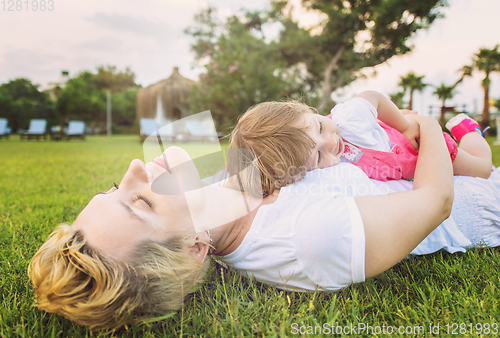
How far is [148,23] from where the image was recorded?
10.6 meters

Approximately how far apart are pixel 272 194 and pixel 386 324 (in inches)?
28.8

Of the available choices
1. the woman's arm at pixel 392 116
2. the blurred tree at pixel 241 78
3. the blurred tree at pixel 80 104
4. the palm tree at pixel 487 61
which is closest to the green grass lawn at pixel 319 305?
the woman's arm at pixel 392 116

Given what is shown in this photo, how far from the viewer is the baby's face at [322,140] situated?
1.63 meters

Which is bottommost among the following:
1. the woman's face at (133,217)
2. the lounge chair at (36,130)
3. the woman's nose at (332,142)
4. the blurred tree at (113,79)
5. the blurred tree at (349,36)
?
the woman's face at (133,217)

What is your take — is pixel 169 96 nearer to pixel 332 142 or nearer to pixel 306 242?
pixel 332 142

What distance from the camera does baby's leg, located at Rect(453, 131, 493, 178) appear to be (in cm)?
192

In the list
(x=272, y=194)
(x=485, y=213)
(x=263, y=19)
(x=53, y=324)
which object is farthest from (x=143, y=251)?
(x=263, y=19)

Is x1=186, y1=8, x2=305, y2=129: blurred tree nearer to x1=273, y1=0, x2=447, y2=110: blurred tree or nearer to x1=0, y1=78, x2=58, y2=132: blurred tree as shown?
x1=273, y1=0, x2=447, y2=110: blurred tree

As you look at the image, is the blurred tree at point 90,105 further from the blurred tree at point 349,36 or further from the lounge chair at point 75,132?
the blurred tree at point 349,36

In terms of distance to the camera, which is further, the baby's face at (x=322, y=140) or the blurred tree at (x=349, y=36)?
the blurred tree at (x=349, y=36)

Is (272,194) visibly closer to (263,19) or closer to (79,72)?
(263,19)

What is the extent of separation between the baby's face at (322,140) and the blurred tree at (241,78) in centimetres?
1027

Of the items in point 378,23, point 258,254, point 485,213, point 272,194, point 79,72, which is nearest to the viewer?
point 258,254

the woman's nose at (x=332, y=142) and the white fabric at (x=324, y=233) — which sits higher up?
the woman's nose at (x=332, y=142)
